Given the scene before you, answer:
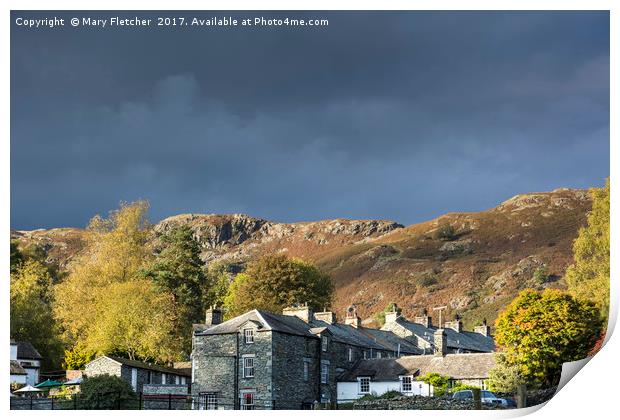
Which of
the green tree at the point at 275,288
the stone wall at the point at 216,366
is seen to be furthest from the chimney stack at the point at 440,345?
the green tree at the point at 275,288

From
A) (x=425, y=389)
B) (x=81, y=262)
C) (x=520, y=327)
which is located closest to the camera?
(x=520, y=327)

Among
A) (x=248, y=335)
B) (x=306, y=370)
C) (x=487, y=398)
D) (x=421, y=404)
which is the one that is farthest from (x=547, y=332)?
(x=248, y=335)

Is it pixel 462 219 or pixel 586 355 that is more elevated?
pixel 462 219

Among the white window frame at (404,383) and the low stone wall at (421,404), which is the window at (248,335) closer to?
the low stone wall at (421,404)

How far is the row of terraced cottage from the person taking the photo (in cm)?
3050

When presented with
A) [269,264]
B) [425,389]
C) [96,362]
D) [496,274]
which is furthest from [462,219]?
[96,362]

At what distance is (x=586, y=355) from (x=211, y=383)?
13.9 m

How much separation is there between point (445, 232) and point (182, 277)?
49503mm

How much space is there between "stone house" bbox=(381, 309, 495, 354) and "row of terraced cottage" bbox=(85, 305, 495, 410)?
7.61 meters

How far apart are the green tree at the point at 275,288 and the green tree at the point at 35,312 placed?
→ 11.4 metres

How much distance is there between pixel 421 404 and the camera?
86.0 ft

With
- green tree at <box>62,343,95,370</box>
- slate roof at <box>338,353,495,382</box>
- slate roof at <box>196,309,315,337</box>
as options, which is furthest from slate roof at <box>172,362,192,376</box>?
A: slate roof at <box>338,353,495,382</box>

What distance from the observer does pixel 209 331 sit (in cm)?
3212
